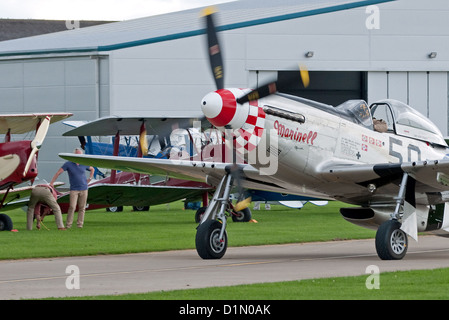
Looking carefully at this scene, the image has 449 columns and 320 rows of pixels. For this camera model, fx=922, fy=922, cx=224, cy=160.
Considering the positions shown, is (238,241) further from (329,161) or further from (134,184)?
(134,184)

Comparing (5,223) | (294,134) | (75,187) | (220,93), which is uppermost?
(220,93)

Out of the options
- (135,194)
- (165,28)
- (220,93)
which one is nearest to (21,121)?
(135,194)

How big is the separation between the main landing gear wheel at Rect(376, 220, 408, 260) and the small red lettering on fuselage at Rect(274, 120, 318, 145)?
65.5 inches

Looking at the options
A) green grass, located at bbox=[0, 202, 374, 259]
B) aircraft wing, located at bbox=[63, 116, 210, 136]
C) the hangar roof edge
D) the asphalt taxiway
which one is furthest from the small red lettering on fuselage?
the hangar roof edge

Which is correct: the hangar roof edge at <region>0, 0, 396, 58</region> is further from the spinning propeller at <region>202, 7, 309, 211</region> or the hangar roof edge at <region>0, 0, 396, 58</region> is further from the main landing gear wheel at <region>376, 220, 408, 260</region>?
the main landing gear wheel at <region>376, 220, 408, 260</region>

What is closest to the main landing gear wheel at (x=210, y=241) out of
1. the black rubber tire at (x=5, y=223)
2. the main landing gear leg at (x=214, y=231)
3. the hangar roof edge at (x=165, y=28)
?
the main landing gear leg at (x=214, y=231)

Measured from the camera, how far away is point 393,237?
1348 cm

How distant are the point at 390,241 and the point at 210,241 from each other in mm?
2631

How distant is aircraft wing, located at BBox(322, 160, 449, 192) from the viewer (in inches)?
535

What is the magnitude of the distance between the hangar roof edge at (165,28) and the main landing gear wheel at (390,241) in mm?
22667

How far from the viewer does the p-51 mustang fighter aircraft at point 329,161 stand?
12.9 metres

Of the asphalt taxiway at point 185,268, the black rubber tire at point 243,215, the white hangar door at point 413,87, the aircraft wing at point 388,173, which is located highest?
the white hangar door at point 413,87

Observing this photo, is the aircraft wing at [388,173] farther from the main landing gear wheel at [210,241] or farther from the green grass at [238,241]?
the green grass at [238,241]
